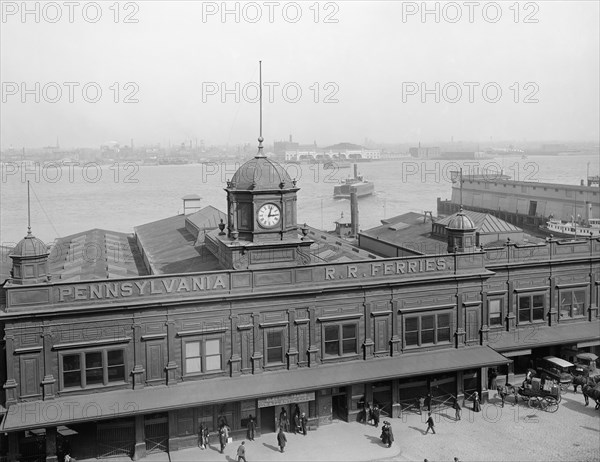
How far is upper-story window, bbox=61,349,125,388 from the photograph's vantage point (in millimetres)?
26906

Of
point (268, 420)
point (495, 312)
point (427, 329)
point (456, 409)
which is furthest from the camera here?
point (495, 312)

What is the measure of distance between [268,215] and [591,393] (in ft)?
59.9

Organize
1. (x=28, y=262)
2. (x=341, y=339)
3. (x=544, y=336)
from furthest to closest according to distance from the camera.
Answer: (x=544, y=336) < (x=341, y=339) < (x=28, y=262)

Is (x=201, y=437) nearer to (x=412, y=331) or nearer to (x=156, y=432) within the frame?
(x=156, y=432)

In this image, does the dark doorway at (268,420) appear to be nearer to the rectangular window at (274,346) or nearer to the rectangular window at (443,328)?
the rectangular window at (274,346)

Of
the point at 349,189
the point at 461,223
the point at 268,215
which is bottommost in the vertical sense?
the point at 349,189

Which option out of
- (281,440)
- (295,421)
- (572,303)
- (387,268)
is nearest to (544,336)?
(572,303)

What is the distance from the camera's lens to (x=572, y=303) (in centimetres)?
3731

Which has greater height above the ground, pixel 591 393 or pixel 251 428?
pixel 591 393

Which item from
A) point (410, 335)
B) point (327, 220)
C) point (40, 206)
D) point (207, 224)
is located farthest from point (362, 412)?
point (40, 206)

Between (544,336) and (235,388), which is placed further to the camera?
(544,336)

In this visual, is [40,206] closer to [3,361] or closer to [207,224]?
[207,224]

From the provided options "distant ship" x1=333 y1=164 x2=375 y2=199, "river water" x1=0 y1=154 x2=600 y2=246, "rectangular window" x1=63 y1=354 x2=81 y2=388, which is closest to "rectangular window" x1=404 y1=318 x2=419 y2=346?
"rectangular window" x1=63 y1=354 x2=81 y2=388

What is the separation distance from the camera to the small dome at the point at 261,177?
30.2 m
